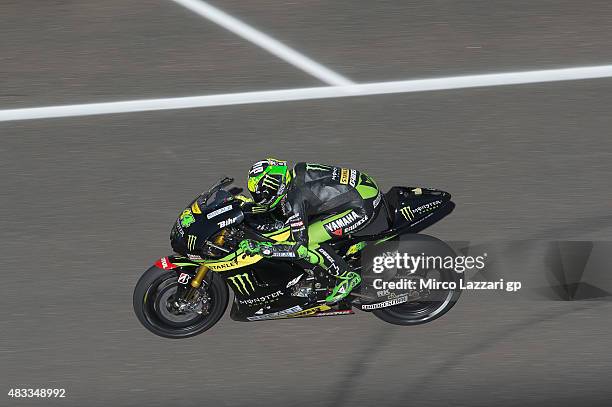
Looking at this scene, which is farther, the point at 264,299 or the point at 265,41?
the point at 265,41

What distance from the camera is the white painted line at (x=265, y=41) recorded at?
558 inches

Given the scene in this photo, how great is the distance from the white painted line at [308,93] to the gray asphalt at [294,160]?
0.16 meters

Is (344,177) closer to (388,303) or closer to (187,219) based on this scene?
(388,303)

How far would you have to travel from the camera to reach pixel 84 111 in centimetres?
1375

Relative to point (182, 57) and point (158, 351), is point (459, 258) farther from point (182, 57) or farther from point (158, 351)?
point (182, 57)

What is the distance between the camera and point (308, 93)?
13.9m

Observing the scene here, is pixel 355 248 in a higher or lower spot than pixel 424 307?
higher

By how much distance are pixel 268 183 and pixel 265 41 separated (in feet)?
19.3

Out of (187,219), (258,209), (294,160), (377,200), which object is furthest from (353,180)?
(294,160)

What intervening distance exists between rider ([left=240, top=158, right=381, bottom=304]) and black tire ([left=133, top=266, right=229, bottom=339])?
0.66 m

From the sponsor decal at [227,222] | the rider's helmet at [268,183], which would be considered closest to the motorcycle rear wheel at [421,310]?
the rider's helmet at [268,183]

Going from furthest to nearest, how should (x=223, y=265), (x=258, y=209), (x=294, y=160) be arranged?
(x=294, y=160) → (x=258, y=209) → (x=223, y=265)

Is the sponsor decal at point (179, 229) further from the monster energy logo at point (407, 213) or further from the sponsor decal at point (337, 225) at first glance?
the monster energy logo at point (407, 213)
